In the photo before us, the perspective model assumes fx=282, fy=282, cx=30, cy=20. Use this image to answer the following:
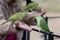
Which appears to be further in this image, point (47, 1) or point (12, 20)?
point (47, 1)

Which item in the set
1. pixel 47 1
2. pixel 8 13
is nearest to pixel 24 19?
pixel 8 13

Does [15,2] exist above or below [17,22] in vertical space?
above

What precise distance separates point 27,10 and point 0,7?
0.21m

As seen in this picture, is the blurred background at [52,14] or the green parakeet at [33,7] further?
the blurred background at [52,14]

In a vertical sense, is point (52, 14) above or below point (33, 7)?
below

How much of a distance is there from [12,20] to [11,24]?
31mm

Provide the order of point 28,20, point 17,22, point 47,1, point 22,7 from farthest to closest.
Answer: point 47,1
point 22,7
point 28,20
point 17,22

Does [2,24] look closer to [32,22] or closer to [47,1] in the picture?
[32,22]

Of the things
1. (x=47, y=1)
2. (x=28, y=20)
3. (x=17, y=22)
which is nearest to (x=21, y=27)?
(x=17, y=22)

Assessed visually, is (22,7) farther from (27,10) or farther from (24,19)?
(24,19)

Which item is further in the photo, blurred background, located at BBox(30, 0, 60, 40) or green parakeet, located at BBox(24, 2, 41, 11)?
blurred background, located at BBox(30, 0, 60, 40)

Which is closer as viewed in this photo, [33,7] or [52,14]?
[33,7]

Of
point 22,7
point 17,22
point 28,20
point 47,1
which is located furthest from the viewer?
point 47,1

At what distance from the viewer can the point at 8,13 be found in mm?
2209
